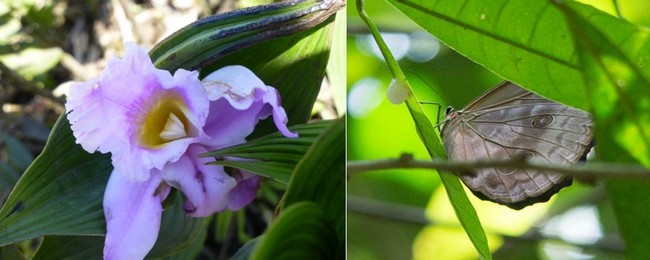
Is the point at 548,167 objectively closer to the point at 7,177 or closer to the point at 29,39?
the point at 7,177

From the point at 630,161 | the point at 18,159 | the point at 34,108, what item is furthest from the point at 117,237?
the point at 34,108

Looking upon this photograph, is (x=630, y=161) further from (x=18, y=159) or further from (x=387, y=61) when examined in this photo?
(x=18, y=159)

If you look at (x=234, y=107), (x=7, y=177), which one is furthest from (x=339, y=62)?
(x=7, y=177)

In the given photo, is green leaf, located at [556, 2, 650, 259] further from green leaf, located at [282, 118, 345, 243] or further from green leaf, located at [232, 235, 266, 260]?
green leaf, located at [232, 235, 266, 260]

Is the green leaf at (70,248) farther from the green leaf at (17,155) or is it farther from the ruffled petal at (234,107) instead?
the green leaf at (17,155)

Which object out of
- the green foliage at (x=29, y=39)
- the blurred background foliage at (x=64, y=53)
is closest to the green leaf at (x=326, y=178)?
the blurred background foliage at (x=64, y=53)
